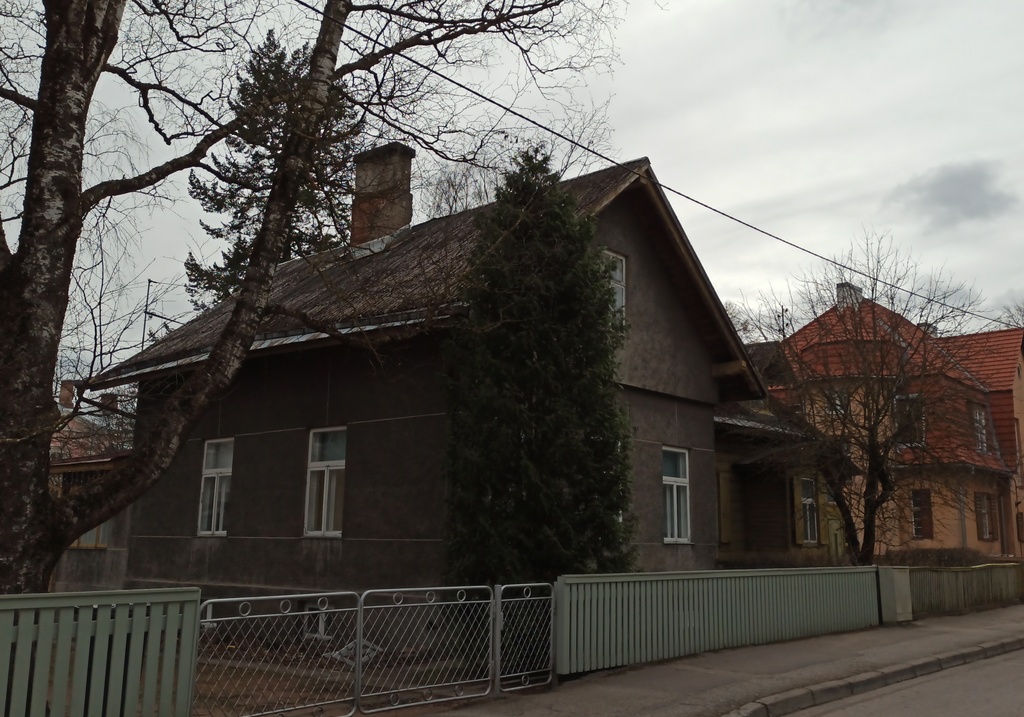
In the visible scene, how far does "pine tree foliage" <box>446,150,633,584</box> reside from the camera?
10.3 metres

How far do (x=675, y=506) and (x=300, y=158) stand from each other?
9.06 m

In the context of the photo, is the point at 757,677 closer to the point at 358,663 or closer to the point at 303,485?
the point at 358,663

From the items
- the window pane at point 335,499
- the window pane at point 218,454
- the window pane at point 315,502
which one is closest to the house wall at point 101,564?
the window pane at point 218,454

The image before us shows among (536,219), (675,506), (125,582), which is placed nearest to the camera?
(536,219)

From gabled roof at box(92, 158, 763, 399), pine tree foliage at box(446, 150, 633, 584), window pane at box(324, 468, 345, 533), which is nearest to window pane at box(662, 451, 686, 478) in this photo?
gabled roof at box(92, 158, 763, 399)

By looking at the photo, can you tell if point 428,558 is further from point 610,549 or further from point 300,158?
point 300,158

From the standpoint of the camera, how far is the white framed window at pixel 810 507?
22.6 meters

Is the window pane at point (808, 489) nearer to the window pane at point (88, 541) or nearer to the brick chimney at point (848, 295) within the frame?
the brick chimney at point (848, 295)

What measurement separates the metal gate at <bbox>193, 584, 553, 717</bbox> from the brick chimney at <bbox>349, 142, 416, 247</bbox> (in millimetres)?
4582

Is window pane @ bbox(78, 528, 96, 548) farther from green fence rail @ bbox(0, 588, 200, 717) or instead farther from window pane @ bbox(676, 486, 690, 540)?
green fence rail @ bbox(0, 588, 200, 717)

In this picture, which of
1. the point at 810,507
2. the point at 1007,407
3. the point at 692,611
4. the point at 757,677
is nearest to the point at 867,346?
the point at 810,507

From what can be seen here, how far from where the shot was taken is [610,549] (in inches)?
416

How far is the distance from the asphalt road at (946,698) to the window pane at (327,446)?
26.2 feet

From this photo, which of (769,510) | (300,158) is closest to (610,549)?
(300,158)
